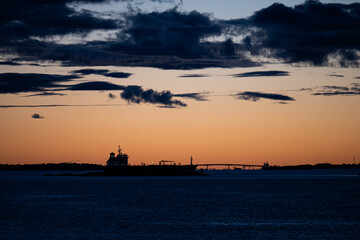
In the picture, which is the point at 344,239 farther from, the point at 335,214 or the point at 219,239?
the point at 335,214

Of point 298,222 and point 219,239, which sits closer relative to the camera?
point 219,239

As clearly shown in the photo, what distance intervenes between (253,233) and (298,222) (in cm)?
1176

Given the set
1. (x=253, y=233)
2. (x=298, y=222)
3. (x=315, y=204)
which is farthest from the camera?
(x=315, y=204)

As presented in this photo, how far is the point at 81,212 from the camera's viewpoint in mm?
78188

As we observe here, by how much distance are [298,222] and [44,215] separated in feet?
109

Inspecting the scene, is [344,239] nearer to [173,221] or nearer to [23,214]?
[173,221]

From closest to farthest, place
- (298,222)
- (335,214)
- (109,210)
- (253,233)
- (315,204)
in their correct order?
(253,233)
(298,222)
(335,214)
(109,210)
(315,204)

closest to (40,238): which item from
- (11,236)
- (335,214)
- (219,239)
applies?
(11,236)

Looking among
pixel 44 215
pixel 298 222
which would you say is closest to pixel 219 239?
pixel 298 222

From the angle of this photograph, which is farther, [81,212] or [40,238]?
[81,212]

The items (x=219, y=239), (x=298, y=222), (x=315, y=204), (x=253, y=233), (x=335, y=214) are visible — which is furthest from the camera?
(x=315, y=204)

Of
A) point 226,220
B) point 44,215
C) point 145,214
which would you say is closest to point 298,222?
point 226,220

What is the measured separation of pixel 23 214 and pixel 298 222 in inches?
1441

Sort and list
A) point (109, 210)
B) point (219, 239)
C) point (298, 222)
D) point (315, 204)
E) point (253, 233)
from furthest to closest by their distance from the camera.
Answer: point (315, 204) < point (109, 210) < point (298, 222) < point (253, 233) < point (219, 239)
